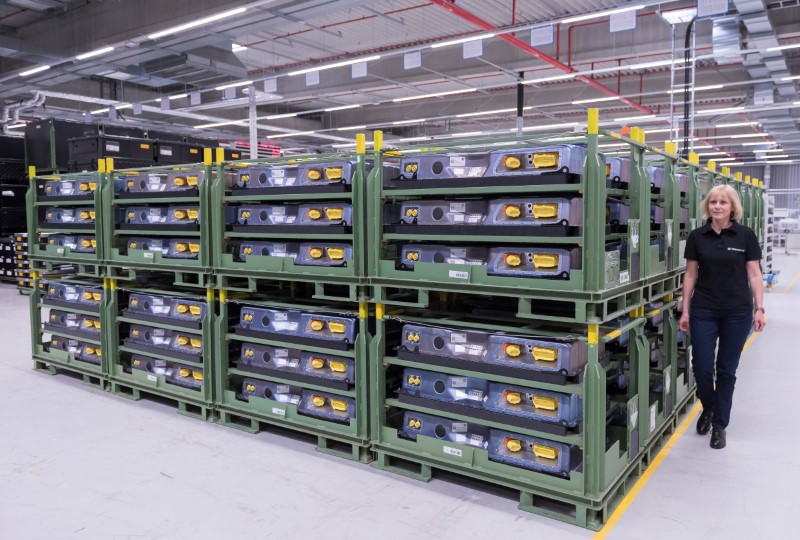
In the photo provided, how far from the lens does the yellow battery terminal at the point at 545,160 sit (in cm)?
332

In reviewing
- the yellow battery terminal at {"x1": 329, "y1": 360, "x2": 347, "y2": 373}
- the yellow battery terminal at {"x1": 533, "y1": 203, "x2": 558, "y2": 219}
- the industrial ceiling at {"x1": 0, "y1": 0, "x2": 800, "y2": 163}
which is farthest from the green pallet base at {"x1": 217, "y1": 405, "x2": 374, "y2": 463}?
the industrial ceiling at {"x1": 0, "y1": 0, "x2": 800, "y2": 163}

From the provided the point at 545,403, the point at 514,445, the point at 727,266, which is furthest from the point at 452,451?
the point at 727,266

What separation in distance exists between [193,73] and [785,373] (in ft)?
35.7

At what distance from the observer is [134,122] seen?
16.3 meters

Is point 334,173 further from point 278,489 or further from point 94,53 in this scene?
point 94,53

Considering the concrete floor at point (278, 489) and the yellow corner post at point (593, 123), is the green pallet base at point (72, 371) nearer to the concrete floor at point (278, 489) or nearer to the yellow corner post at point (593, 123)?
the concrete floor at point (278, 489)

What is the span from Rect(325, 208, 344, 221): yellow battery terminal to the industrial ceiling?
4662mm

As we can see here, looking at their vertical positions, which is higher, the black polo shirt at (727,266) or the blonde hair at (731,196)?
the blonde hair at (731,196)

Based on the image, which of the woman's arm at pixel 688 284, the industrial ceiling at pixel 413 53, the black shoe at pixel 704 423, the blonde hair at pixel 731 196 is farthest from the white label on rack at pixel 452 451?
the industrial ceiling at pixel 413 53

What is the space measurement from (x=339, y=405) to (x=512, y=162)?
7.07 ft

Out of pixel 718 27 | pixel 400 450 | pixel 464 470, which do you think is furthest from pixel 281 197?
pixel 718 27

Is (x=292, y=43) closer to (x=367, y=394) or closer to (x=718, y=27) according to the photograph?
(x=718, y=27)

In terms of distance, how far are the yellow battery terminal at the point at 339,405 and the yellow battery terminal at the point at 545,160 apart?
7.19ft

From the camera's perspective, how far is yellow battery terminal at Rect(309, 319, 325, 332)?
4.36 metres
